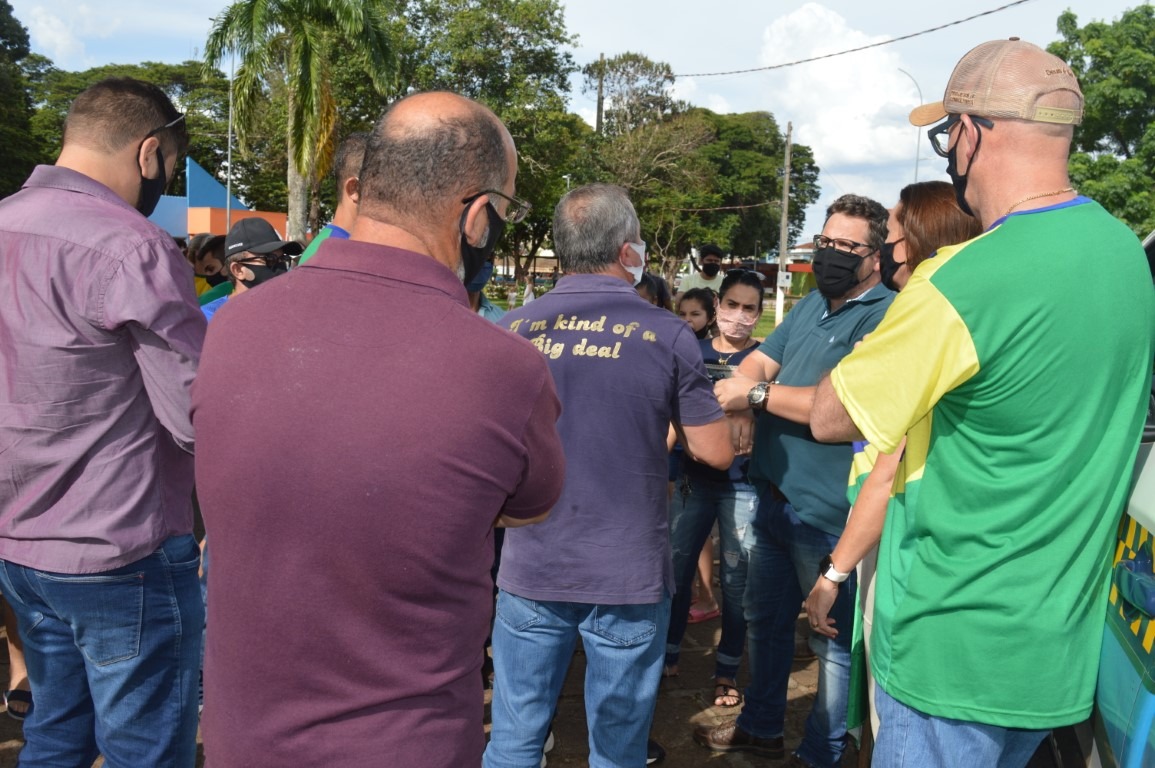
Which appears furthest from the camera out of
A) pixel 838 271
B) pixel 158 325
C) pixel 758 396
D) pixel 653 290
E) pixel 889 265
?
pixel 653 290

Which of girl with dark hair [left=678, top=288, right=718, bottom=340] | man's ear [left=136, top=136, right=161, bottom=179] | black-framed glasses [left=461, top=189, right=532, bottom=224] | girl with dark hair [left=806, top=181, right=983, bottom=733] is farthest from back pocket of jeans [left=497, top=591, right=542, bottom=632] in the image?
girl with dark hair [left=678, top=288, right=718, bottom=340]

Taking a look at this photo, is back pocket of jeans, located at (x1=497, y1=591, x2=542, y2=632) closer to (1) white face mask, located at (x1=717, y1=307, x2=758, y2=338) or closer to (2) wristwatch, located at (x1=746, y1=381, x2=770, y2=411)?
(2) wristwatch, located at (x1=746, y1=381, x2=770, y2=411)

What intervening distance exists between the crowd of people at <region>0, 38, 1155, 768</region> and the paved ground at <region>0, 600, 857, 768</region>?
3.45ft

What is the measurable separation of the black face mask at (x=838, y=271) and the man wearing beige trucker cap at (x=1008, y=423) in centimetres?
139

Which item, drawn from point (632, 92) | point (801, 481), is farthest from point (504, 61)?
point (801, 481)

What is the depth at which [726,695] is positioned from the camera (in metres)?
4.14

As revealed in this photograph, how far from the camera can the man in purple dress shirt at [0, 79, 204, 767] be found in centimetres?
214

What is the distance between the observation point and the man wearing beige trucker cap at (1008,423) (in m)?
1.71

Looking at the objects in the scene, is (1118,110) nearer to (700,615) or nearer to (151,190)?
(700,615)

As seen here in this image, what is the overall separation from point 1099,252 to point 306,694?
5.27ft

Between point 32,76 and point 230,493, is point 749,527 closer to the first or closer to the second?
point 230,493

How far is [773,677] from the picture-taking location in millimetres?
3594

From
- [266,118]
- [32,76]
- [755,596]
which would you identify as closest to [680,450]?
[755,596]

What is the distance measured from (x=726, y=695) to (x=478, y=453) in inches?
125
